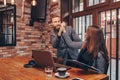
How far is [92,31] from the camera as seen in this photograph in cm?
201

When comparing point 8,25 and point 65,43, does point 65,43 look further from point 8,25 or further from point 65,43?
point 8,25

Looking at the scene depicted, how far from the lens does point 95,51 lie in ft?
6.10

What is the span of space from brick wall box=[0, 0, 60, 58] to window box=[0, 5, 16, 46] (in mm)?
112

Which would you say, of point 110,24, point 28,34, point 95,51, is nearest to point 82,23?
point 110,24

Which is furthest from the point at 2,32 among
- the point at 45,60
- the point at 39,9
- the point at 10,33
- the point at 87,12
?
the point at 45,60

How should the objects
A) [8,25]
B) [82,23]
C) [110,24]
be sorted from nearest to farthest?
[110,24]
[82,23]
[8,25]

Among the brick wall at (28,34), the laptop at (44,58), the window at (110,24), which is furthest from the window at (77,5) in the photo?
the laptop at (44,58)

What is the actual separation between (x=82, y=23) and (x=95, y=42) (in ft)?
5.12

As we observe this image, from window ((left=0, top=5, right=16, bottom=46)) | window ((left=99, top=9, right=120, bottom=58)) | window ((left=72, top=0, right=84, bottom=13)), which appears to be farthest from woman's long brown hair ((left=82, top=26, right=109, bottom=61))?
window ((left=0, top=5, right=16, bottom=46))

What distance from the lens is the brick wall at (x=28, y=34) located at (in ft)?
12.9

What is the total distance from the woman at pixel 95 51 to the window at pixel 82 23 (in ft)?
4.09

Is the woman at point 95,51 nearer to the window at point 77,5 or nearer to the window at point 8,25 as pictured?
the window at point 77,5

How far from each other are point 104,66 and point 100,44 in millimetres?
255

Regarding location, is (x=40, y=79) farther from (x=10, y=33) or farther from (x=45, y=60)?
(x=10, y=33)
